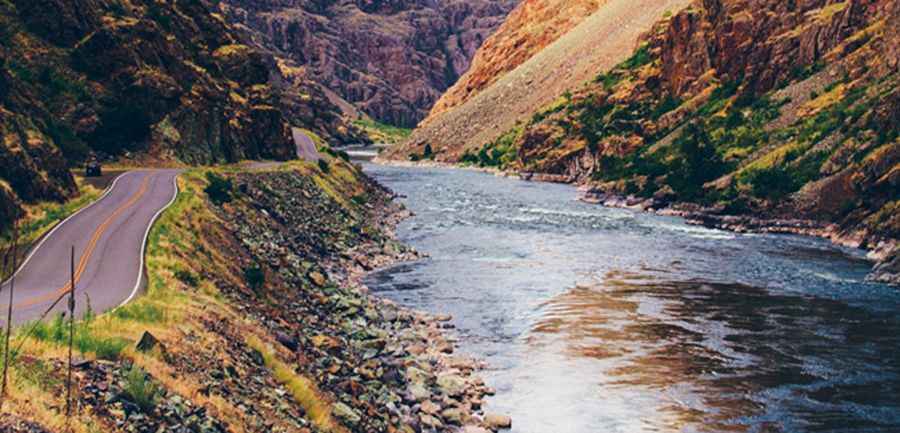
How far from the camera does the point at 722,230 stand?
6388cm

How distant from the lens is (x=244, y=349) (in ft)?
62.6

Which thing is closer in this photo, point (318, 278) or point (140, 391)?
point (140, 391)

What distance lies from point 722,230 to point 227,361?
55.1 m

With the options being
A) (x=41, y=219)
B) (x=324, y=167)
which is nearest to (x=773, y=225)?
(x=324, y=167)

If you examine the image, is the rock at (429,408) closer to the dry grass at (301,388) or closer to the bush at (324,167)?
the dry grass at (301,388)

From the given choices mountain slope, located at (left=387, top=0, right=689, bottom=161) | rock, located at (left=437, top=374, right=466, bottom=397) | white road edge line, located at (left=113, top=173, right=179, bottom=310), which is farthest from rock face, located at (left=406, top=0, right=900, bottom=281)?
white road edge line, located at (left=113, top=173, right=179, bottom=310)

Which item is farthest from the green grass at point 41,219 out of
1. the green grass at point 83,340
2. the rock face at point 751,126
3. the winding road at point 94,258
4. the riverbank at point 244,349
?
the rock face at point 751,126

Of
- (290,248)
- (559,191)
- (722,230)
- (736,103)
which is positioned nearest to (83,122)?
(290,248)

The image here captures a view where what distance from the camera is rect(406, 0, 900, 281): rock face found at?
194 ft

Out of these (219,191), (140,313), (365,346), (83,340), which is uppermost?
(219,191)

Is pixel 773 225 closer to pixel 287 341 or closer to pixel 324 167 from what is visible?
pixel 324 167

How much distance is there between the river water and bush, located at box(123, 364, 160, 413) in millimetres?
11223

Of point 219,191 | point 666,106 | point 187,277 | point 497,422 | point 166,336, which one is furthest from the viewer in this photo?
point 666,106

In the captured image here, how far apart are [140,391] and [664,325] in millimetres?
23576
